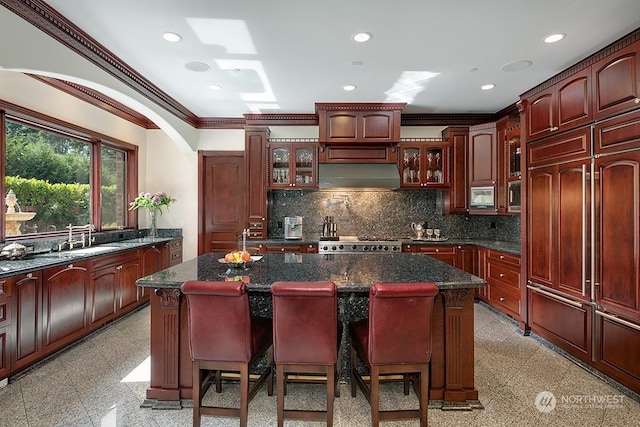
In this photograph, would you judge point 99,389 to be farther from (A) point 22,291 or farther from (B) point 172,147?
(B) point 172,147

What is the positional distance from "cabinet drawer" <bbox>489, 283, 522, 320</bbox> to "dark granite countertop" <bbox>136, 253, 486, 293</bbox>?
5.17ft

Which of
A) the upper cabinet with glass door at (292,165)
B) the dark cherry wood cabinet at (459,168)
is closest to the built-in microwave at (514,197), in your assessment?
the dark cherry wood cabinet at (459,168)

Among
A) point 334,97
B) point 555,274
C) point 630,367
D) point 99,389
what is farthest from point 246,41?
point 630,367

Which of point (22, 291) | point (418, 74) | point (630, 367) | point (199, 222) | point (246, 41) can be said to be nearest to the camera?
point (630, 367)

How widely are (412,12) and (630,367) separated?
3.03 meters

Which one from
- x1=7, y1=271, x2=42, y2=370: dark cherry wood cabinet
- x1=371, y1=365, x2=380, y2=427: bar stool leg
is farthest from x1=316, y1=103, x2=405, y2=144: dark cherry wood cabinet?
x1=7, y1=271, x2=42, y2=370: dark cherry wood cabinet

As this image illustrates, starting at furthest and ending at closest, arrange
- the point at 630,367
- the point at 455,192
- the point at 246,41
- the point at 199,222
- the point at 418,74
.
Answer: the point at 199,222, the point at 455,192, the point at 418,74, the point at 246,41, the point at 630,367

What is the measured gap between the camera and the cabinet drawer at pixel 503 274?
3.83 metres

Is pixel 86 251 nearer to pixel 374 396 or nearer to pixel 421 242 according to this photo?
pixel 374 396

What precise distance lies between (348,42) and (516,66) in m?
1.79

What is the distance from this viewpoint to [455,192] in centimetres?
493

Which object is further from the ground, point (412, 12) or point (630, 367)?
point (412, 12)

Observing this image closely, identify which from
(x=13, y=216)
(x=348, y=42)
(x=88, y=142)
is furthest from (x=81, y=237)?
(x=348, y=42)

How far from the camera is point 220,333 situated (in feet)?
6.22
